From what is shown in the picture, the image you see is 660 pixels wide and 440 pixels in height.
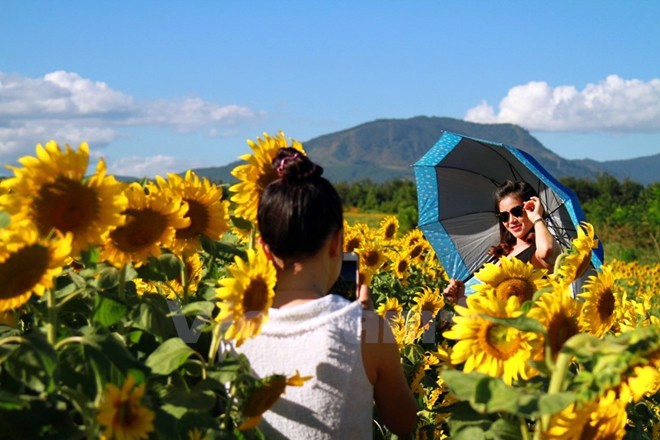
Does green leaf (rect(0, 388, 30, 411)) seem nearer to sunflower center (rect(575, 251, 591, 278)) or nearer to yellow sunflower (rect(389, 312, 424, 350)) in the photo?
sunflower center (rect(575, 251, 591, 278))

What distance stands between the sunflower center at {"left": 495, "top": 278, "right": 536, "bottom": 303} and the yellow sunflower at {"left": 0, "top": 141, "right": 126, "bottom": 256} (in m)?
1.10

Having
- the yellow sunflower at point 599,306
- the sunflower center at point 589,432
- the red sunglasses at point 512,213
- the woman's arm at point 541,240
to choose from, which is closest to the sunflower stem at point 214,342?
the sunflower center at point 589,432

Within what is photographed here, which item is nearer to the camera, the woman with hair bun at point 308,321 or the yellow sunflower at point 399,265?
the woman with hair bun at point 308,321

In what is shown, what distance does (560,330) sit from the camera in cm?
172

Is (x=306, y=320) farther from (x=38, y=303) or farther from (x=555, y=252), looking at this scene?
(x=555, y=252)

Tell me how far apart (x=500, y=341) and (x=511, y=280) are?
0.72 metres

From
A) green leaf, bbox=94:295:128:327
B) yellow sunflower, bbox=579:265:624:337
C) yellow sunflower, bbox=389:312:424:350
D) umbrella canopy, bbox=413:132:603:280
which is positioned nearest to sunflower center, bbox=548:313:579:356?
yellow sunflower, bbox=579:265:624:337

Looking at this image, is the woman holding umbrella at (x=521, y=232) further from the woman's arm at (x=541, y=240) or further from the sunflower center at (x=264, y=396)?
the sunflower center at (x=264, y=396)

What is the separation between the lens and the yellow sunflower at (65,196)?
1634mm

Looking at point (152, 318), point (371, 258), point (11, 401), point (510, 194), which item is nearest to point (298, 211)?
point (152, 318)

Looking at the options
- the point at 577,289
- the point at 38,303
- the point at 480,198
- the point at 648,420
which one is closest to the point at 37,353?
the point at 38,303

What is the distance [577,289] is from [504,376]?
1.86m

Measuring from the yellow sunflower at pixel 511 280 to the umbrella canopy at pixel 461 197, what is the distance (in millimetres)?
2258

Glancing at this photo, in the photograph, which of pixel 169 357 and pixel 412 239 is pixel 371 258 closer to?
pixel 412 239
